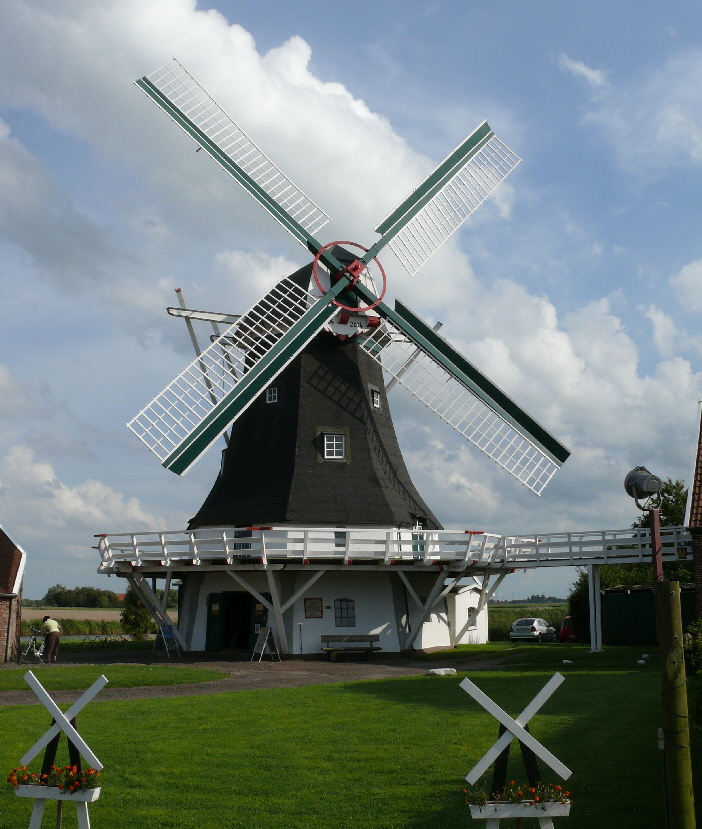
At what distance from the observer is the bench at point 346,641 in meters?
20.7

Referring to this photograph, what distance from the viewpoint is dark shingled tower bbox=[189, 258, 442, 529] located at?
70.4ft

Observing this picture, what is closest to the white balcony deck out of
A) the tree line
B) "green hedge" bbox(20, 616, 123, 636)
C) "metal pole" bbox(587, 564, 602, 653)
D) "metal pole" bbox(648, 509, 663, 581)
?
"metal pole" bbox(587, 564, 602, 653)

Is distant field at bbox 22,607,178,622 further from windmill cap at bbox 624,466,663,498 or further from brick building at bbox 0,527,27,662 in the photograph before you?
windmill cap at bbox 624,466,663,498

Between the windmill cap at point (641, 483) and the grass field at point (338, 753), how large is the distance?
8.95 ft

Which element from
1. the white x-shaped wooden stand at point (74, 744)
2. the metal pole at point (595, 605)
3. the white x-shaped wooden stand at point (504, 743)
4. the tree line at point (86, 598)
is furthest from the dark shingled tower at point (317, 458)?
the tree line at point (86, 598)

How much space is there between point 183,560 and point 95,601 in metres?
83.1

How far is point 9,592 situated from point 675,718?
1935 centimetres

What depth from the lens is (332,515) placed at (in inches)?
838

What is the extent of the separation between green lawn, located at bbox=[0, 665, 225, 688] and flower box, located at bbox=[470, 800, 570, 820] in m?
11.3

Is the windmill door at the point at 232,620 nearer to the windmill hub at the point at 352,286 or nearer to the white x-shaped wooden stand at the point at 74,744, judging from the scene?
the windmill hub at the point at 352,286

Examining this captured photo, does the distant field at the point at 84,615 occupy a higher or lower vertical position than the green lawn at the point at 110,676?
lower

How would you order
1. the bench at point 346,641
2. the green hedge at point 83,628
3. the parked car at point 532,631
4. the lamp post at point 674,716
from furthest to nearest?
the green hedge at point 83,628 < the parked car at point 532,631 < the bench at point 346,641 < the lamp post at point 674,716

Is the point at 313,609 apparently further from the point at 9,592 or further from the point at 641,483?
the point at 641,483

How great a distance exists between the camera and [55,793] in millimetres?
5719
